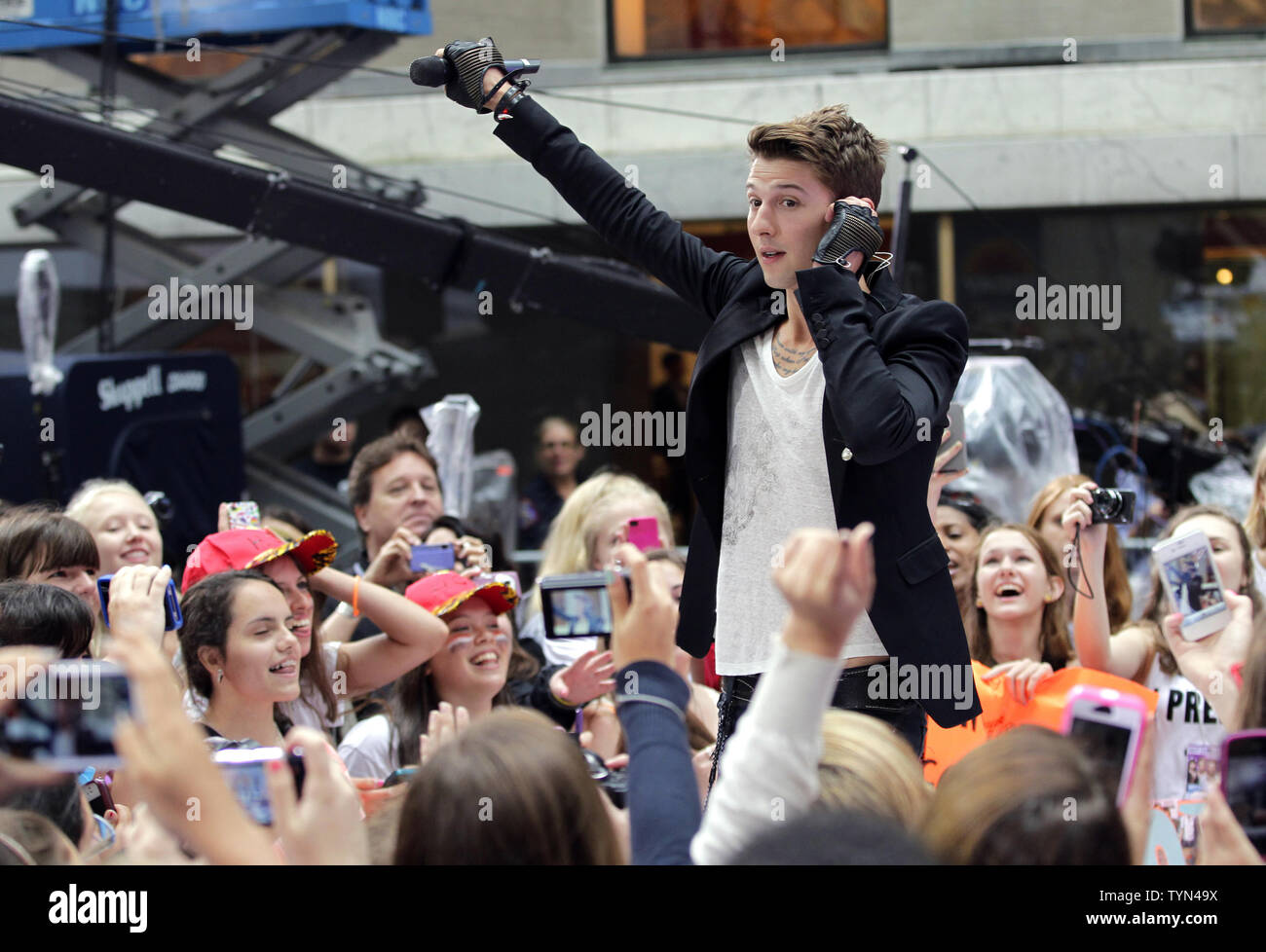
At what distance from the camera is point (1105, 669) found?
3881 mm

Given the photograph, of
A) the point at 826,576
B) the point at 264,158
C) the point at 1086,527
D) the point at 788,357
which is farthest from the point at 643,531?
the point at 264,158

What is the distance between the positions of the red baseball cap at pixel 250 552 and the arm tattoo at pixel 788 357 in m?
1.49

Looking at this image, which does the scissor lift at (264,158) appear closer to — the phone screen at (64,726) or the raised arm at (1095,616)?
the raised arm at (1095,616)

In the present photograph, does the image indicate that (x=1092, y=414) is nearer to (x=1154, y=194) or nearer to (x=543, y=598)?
(x=1154, y=194)

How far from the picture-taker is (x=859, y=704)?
2.38 meters

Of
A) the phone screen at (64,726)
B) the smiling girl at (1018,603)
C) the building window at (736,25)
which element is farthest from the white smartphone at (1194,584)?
the building window at (736,25)

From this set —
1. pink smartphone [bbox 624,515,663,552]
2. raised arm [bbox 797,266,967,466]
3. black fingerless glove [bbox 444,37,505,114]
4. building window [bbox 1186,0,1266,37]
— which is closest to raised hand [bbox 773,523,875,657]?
raised arm [bbox 797,266,967,466]

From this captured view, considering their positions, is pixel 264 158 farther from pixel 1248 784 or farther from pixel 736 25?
pixel 1248 784

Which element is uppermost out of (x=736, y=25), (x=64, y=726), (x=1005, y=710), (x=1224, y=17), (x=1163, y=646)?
(x=736, y=25)

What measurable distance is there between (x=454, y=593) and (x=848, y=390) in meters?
1.97

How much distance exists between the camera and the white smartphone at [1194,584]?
123 inches

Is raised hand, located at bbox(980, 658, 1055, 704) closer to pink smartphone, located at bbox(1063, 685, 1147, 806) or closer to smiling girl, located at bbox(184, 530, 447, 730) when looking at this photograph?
smiling girl, located at bbox(184, 530, 447, 730)
